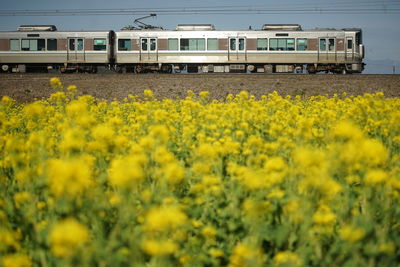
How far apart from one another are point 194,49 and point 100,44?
19.2 feet

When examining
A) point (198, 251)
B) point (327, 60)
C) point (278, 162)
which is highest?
point (327, 60)

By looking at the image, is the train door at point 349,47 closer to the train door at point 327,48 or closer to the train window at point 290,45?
the train door at point 327,48

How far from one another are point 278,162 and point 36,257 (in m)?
1.44

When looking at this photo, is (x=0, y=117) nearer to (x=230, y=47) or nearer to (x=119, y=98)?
(x=119, y=98)

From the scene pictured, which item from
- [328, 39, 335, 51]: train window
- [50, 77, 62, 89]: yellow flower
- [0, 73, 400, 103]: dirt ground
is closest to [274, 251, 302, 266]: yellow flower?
[50, 77, 62, 89]: yellow flower

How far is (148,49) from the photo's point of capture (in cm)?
2341

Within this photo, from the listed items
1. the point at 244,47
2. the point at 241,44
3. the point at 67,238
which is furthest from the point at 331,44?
the point at 67,238

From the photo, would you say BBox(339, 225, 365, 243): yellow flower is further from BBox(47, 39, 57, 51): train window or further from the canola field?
BBox(47, 39, 57, 51): train window

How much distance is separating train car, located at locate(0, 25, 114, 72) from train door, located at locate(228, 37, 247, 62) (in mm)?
7472

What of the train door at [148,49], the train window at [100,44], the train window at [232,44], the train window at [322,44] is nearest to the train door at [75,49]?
the train window at [100,44]

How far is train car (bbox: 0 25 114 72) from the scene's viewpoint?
23703 millimetres

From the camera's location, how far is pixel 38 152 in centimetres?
293

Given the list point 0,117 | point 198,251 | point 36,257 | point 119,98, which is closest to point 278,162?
point 198,251

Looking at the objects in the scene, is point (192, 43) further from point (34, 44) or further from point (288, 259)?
point (288, 259)
